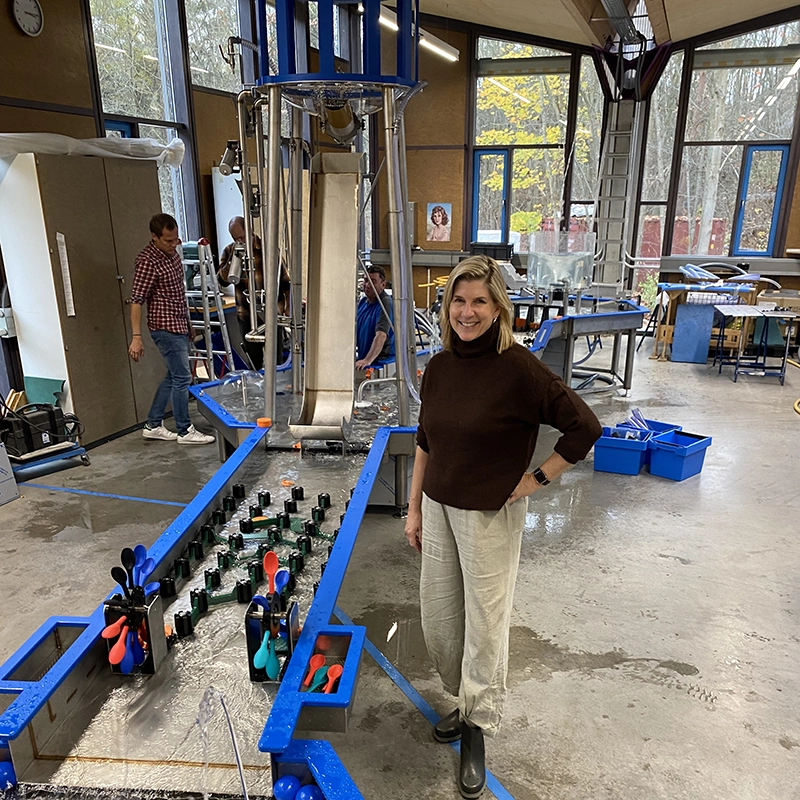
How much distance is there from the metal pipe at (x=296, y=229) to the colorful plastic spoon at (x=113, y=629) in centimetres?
208

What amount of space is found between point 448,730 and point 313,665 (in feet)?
2.83

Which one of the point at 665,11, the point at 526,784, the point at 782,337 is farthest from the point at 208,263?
the point at 782,337

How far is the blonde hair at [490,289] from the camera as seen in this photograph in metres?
1.74

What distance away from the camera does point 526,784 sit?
2.04m

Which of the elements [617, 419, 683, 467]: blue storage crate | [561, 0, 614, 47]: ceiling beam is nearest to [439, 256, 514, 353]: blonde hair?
[617, 419, 683, 467]: blue storage crate

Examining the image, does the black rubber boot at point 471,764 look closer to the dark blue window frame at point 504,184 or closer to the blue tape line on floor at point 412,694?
the blue tape line on floor at point 412,694

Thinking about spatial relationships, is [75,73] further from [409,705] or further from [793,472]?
[793,472]

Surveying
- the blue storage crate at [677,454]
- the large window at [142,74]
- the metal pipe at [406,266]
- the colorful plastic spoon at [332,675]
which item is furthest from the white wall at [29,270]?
the blue storage crate at [677,454]

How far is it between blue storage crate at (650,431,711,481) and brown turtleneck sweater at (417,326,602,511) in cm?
295

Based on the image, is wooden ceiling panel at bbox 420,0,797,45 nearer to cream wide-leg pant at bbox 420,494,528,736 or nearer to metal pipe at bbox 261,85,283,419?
metal pipe at bbox 261,85,283,419

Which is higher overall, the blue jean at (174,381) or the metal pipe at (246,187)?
the metal pipe at (246,187)

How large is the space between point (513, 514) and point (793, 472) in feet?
12.2

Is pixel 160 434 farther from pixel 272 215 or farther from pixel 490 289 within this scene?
pixel 490 289

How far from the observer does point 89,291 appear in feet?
15.7
